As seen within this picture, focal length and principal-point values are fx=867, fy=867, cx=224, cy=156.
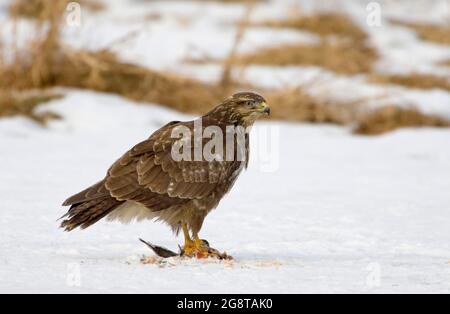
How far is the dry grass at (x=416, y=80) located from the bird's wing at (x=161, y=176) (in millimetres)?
11648

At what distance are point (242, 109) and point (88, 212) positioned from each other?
1.64 metres

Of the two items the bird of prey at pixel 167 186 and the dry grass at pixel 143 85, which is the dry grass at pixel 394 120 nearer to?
the dry grass at pixel 143 85

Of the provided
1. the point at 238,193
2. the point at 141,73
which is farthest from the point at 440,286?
the point at 141,73

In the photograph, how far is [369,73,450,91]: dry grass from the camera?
59.0 feet

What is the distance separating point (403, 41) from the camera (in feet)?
73.6

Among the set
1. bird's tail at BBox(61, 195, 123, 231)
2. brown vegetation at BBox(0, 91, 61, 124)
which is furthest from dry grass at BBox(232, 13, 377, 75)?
bird's tail at BBox(61, 195, 123, 231)

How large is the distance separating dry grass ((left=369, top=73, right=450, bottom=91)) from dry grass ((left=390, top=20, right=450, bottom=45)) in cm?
429

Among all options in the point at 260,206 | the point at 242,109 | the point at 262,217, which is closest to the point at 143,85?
the point at 260,206

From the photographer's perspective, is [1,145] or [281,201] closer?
[281,201]

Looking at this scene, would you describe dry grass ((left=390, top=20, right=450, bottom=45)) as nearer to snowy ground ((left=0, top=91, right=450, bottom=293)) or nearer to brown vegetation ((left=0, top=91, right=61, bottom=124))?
snowy ground ((left=0, top=91, right=450, bottom=293))
